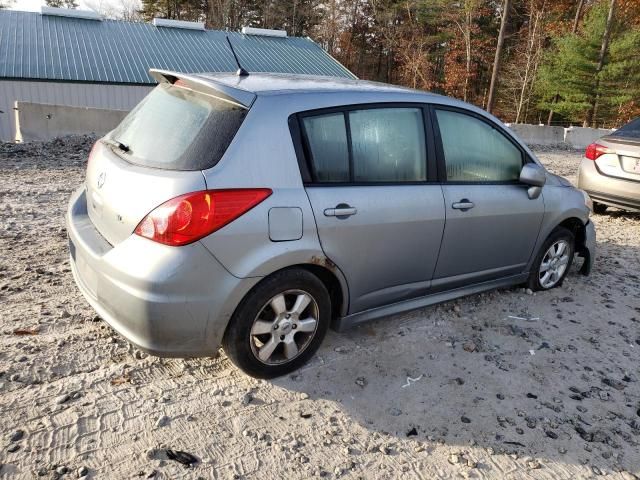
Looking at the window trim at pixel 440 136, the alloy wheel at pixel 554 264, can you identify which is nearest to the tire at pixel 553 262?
the alloy wheel at pixel 554 264

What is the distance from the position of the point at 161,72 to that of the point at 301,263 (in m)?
1.63

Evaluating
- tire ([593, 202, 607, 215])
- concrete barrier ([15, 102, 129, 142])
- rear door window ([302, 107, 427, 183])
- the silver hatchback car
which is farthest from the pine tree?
rear door window ([302, 107, 427, 183])

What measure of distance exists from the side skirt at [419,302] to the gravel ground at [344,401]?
0.22 m

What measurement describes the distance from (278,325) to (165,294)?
0.73 m

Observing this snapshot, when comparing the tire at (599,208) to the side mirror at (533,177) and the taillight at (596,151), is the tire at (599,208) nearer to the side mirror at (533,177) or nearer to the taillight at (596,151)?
the taillight at (596,151)

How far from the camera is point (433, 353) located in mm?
3627

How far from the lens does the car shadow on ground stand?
9.41 feet

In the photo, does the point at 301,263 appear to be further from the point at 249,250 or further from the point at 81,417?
the point at 81,417

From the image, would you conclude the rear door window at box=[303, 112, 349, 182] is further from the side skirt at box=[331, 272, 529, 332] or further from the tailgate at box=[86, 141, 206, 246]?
the side skirt at box=[331, 272, 529, 332]

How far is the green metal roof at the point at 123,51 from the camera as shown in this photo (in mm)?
22078

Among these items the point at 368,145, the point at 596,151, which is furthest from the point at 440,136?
the point at 596,151

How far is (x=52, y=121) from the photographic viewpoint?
11531mm

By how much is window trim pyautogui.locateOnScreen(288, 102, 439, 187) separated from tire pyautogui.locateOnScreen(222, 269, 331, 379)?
58 centimetres

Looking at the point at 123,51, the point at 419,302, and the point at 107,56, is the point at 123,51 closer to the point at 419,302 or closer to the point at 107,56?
the point at 107,56
